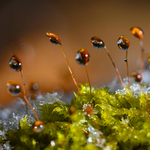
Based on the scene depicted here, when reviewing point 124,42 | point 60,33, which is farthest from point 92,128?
point 60,33

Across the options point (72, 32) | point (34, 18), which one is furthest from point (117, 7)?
point (34, 18)

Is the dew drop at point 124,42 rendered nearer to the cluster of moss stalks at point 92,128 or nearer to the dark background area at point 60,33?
the cluster of moss stalks at point 92,128

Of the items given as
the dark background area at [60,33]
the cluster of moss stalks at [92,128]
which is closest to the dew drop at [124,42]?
the cluster of moss stalks at [92,128]

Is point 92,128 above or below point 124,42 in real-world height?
below

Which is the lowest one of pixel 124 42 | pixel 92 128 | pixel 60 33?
pixel 92 128

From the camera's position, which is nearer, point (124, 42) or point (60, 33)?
point (124, 42)

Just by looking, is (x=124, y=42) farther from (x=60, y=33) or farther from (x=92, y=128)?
(x=60, y=33)
